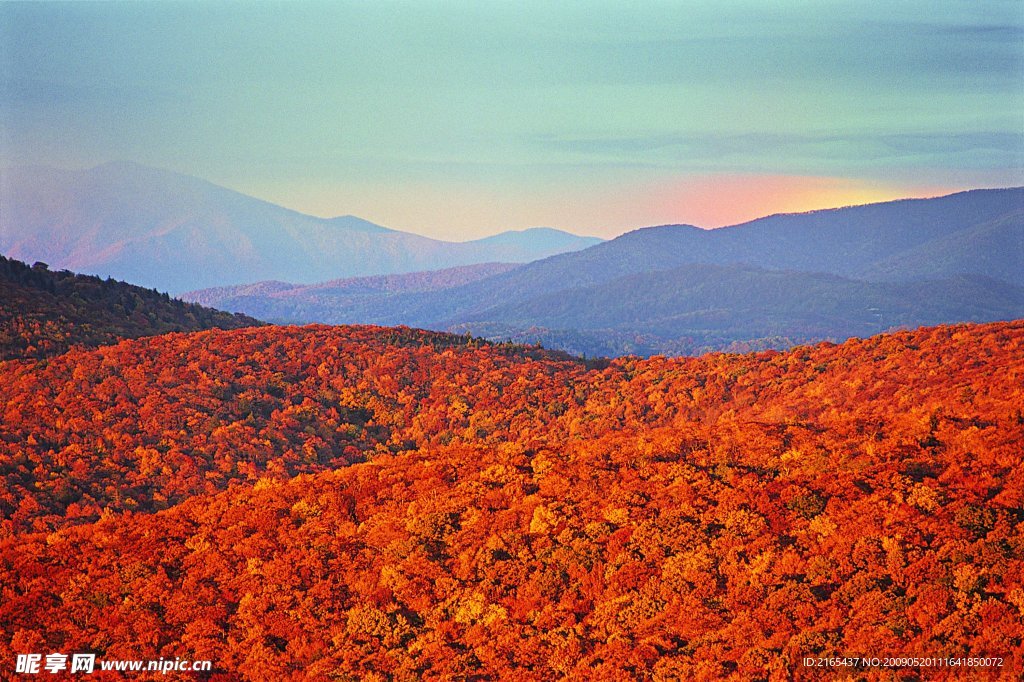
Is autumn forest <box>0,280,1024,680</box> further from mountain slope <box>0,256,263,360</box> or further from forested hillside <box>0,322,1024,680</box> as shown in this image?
mountain slope <box>0,256,263,360</box>

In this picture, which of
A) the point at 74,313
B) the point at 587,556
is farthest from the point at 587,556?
the point at 74,313

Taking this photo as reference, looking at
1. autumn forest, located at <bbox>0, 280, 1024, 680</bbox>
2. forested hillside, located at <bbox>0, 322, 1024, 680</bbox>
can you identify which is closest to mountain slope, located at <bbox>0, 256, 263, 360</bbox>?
forested hillside, located at <bbox>0, 322, 1024, 680</bbox>

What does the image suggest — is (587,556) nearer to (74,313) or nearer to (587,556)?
(587,556)

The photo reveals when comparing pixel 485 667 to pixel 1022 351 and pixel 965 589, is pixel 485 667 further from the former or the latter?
pixel 1022 351

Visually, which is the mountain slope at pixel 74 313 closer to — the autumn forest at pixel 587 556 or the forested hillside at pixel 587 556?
the forested hillside at pixel 587 556

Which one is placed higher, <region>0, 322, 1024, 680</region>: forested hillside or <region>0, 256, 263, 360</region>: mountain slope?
<region>0, 256, 263, 360</region>: mountain slope

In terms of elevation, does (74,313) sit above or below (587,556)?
above

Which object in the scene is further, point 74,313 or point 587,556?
point 74,313

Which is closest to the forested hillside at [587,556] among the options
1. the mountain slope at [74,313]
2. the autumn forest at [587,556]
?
the autumn forest at [587,556]

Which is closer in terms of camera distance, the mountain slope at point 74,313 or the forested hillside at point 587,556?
the forested hillside at point 587,556
